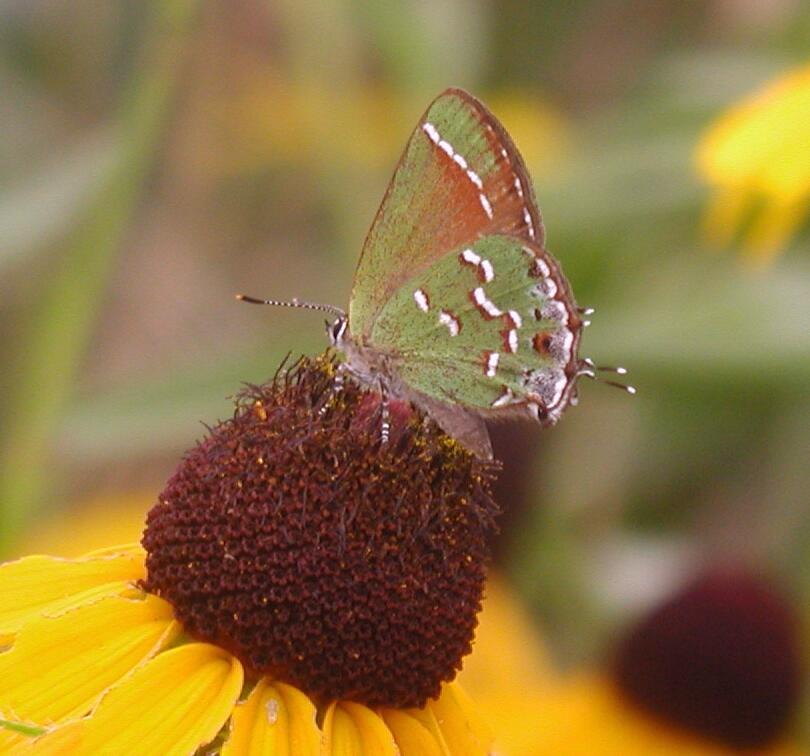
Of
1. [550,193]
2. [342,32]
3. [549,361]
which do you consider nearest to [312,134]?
[342,32]

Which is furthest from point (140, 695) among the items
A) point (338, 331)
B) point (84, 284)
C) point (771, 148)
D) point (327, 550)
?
point (771, 148)

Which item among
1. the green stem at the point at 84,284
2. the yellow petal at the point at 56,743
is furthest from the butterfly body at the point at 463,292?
the green stem at the point at 84,284

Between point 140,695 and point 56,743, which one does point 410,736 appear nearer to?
point 140,695

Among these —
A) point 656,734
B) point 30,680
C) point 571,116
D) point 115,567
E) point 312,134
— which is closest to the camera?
point 30,680

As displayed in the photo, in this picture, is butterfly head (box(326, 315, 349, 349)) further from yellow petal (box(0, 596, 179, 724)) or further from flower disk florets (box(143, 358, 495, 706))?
yellow petal (box(0, 596, 179, 724))

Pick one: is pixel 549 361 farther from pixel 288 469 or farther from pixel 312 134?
pixel 312 134

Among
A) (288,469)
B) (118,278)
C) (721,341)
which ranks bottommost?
(118,278)

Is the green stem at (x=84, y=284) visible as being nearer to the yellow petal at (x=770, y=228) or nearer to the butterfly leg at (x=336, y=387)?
the butterfly leg at (x=336, y=387)
